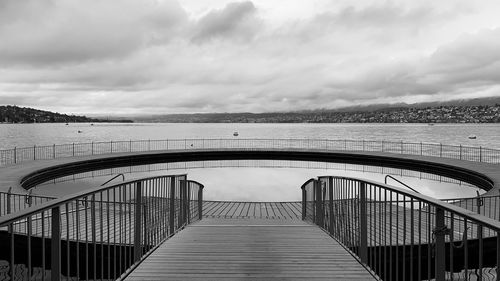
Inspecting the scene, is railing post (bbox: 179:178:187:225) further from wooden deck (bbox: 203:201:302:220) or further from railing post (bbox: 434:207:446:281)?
railing post (bbox: 434:207:446:281)

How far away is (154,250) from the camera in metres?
6.37

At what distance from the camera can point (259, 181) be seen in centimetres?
3209

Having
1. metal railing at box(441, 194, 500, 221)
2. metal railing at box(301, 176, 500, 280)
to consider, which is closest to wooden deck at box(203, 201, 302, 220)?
metal railing at box(301, 176, 500, 280)

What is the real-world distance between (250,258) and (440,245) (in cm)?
329

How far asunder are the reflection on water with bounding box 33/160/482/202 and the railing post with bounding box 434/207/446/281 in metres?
21.2

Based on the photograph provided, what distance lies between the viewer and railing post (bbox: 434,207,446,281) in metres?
3.18

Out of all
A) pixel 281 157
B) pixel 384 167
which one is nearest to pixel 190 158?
pixel 281 157

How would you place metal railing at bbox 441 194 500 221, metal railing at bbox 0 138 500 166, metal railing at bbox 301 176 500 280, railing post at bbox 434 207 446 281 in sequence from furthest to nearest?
metal railing at bbox 0 138 500 166 → metal railing at bbox 441 194 500 221 → railing post at bbox 434 207 446 281 → metal railing at bbox 301 176 500 280

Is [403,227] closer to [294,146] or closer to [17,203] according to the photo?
[17,203]

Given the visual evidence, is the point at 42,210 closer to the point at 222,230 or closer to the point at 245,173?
the point at 222,230

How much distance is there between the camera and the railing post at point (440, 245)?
3.18m

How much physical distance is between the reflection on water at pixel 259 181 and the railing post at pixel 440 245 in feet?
69.6

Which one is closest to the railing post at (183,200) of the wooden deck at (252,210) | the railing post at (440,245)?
the wooden deck at (252,210)

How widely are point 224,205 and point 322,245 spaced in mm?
11167
